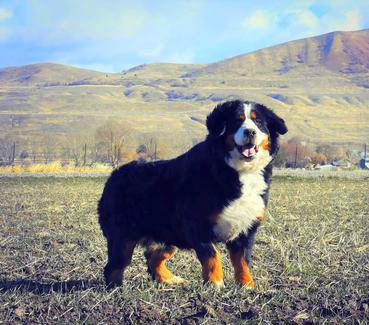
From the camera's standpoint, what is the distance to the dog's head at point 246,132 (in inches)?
280

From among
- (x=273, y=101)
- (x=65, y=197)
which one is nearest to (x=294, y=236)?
(x=65, y=197)

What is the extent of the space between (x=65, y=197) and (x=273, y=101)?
113879mm

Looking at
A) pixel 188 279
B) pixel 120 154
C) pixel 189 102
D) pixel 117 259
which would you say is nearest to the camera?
pixel 117 259

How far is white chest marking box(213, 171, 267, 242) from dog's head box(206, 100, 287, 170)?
0.16 m

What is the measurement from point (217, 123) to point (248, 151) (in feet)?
1.73

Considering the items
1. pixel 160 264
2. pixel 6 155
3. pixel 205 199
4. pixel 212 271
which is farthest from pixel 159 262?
pixel 6 155

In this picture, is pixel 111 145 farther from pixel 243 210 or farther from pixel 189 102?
pixel 189 102

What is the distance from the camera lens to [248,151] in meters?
7.10

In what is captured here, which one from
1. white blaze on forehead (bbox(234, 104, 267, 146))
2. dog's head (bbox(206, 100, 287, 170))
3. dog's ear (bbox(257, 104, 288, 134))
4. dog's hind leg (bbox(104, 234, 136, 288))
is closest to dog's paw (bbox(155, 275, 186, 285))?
dog's hind leg (bbox(104, 234, 136, 288))

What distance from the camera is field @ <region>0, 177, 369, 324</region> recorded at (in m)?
6.28

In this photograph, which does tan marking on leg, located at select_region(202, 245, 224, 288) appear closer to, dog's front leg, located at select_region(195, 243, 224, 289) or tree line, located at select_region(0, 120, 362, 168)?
dog's front leg, located at select_region(195, 243, 224, 289)

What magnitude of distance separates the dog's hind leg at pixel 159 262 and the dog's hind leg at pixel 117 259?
35 cm

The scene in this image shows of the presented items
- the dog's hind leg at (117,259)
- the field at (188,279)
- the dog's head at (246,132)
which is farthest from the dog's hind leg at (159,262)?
the dog's head at (246,132)

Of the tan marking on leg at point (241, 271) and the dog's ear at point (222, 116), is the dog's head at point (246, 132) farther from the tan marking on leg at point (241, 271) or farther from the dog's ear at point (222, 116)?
the tan marking on leg at point (241, 271)
